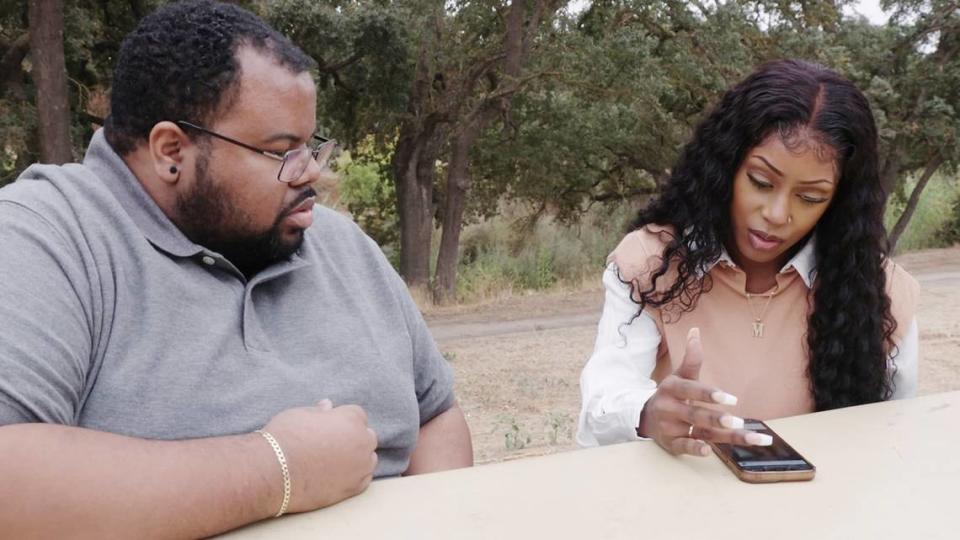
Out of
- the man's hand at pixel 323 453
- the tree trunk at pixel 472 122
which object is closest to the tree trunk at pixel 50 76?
the tree trunk at pixel 472 122

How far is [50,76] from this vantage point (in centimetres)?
821

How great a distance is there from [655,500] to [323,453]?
517 millimetres

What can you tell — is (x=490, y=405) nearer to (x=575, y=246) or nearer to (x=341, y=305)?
(x=341, y=305)

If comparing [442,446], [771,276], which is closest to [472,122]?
[771,276]

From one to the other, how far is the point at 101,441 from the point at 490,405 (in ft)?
19.4

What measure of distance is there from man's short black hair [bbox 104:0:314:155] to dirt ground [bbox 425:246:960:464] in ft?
9.30

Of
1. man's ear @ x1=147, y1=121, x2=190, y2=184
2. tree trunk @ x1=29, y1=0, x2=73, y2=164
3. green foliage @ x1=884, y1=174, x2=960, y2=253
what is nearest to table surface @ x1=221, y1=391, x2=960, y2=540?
man's ear @ x1=147, y1=121, x2=190, y2=184

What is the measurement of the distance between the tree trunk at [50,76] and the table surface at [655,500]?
7620 mm

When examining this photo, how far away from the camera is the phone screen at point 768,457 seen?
160cm

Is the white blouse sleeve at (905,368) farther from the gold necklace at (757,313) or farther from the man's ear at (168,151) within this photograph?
the man's ear at (168,151)

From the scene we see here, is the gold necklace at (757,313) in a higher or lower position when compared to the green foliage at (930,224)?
higher

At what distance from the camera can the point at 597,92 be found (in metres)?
13.0

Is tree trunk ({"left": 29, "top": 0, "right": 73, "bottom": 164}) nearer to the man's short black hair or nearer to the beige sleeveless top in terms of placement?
the man's short black hair

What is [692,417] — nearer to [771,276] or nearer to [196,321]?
[771,276]
